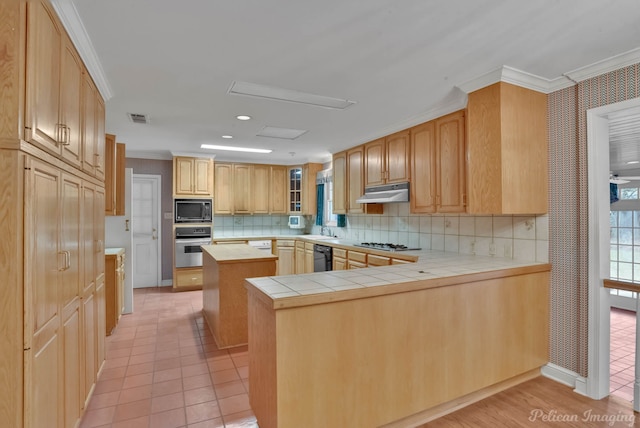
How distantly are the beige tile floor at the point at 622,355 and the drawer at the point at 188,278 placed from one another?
204 inches

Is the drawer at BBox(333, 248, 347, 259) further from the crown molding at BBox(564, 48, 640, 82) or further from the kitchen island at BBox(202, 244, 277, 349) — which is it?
the crown molding at BBox(564, 48, 640, 82)


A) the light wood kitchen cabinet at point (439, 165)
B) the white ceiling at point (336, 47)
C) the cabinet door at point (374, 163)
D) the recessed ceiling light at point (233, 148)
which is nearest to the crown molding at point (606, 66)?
the white ceiling at point (336, 47)

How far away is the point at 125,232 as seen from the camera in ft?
13.7

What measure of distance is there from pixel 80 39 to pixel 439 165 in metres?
2.92

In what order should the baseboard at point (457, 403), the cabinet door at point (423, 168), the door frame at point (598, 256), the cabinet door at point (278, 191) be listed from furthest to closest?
the cabinet door at point (278, 191) → the cabinet door at point (423, 168) → the door frame at point (598, 256) → the baseboard at point (457, 403)

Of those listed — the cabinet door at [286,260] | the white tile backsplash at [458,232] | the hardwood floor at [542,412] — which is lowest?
the hardwood floor at [542,412]

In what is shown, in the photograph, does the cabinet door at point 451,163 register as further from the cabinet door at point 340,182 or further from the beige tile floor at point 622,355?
the cabinet door at point 340,182

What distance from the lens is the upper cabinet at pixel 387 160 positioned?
3.71 metres

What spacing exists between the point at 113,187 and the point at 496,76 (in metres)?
3.54

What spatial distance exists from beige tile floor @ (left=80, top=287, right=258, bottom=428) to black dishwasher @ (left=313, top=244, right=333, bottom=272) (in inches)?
69.5

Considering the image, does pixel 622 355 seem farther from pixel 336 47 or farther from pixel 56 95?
pixel 56 95

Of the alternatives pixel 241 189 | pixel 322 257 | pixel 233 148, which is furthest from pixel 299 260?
pixel 233 148

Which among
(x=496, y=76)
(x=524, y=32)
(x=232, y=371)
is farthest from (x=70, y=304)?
(x=496, y=76)

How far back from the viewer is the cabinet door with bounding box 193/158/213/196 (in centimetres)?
549
